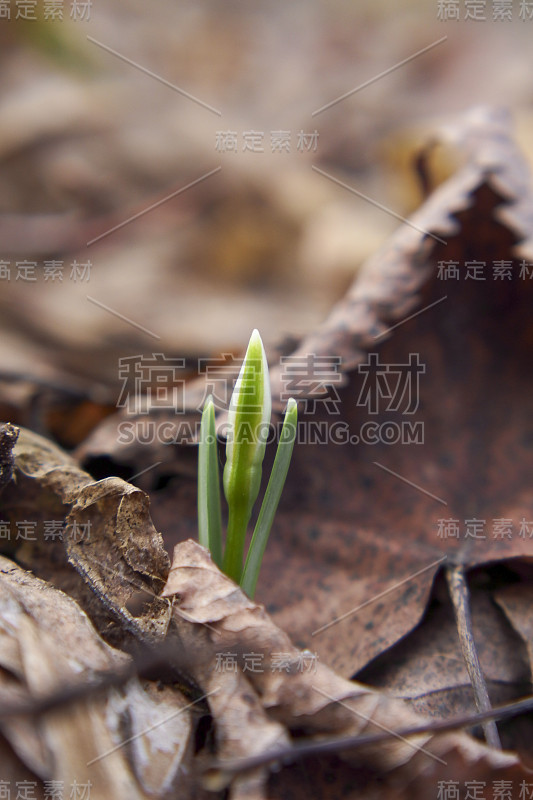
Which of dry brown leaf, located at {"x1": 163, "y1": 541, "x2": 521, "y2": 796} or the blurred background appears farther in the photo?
the blurred background

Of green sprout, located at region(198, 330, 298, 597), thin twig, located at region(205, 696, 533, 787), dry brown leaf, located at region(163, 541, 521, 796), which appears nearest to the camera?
thin twig, located at region(205, 696, 533, 787)

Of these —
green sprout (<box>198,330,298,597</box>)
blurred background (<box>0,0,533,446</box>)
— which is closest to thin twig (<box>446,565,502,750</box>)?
green sprout (<box>198,330,298,597</box>)

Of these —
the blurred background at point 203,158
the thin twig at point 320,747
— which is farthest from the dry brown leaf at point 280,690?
the blurred background at point 203,158

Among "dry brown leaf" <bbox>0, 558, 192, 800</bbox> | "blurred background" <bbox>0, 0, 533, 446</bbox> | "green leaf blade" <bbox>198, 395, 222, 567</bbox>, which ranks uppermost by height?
"blurred background" <bbox>0, 0, 533, 446</bbox>

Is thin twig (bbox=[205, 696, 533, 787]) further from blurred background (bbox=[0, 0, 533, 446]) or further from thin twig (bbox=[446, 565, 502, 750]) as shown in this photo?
blurred background (bbox=[0, 0, 533, 446])

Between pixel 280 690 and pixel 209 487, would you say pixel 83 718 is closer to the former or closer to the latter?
pixel 280 690

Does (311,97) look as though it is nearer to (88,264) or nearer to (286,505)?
(88,264)
